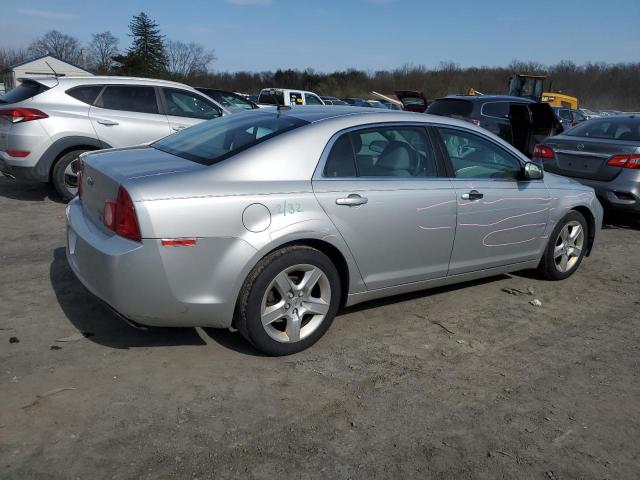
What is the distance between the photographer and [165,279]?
3.10 m

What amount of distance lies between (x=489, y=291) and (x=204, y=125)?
111 inches

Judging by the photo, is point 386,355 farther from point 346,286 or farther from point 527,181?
point 527,181

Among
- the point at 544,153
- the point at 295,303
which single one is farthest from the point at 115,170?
the point at 544,153

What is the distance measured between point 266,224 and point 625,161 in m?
5.73

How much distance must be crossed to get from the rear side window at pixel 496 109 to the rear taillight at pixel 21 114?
7.59 metres

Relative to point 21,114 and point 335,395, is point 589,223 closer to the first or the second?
point 335,395

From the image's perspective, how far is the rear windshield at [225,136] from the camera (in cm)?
364

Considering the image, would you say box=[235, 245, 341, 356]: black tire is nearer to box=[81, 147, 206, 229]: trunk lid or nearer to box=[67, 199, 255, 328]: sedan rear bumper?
box=[67, 199, 255, 328]: sedan rear bumper

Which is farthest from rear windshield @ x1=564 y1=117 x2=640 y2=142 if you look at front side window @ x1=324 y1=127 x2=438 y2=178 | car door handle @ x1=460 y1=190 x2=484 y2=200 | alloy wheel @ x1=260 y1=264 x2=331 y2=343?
alloy wheel @ x1=260 y1=264 x2=331 y2=343

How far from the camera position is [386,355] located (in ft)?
12.2

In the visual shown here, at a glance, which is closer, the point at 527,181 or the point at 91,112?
the point at 527,181

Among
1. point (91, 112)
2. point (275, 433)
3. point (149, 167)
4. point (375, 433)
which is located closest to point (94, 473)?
point (275, 433)

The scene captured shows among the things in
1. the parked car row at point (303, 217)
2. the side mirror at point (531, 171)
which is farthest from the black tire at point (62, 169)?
the side mirror at point (531, 171)

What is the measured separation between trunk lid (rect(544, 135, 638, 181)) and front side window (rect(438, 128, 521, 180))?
326 cm
